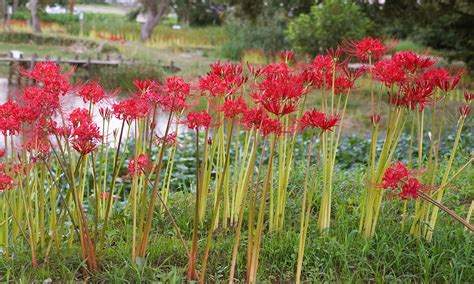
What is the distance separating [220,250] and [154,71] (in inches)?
436

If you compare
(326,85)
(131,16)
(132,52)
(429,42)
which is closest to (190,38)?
(132,52)

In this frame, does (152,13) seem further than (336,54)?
Yes

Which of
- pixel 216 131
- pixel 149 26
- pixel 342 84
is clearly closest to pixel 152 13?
pixel 149 26

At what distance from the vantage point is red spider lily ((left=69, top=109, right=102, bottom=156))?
224 cm

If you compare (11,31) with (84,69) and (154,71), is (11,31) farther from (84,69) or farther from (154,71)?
(154,71)

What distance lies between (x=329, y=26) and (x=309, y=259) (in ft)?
40.6

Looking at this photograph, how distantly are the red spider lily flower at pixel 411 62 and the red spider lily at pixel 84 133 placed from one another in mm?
1302

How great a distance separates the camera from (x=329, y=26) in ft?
47.7

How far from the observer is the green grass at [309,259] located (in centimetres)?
260

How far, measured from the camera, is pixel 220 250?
2.86 meters

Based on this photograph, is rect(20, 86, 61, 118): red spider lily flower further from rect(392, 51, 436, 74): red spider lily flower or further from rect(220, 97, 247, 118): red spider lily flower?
rect(392, 51, 436, 74): red spider lily flower

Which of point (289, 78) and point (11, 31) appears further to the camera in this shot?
point (11, 31)

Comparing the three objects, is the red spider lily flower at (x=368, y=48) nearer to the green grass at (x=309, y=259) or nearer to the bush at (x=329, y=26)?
the green grass at (x=309, y=259)

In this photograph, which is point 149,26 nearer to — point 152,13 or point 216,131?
point 152,13
